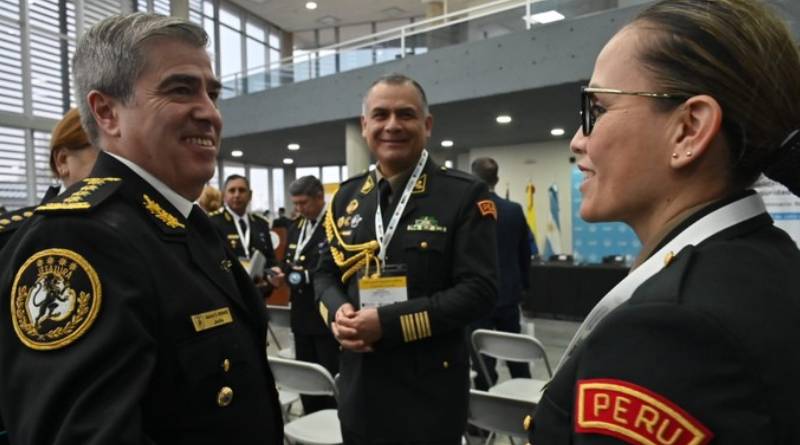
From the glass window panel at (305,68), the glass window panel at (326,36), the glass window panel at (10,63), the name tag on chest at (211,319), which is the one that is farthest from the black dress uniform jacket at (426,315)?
the glass window panel at (326,36)

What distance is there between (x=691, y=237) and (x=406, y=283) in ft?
3.61

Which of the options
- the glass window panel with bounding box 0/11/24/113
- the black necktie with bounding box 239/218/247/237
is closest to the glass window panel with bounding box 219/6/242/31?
the glass window panel with bounding box 0/11/24/113

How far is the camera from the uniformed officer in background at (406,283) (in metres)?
1.62

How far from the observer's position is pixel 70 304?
790mm

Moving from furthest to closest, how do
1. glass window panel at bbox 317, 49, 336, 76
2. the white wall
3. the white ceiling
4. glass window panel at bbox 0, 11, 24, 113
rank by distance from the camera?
the white ceiling
the white wall
glass window panel at bbox 317, 49, 336, 76
glass window panel at bbox 0, 11, 24, 113

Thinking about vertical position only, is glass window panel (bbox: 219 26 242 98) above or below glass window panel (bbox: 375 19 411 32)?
below

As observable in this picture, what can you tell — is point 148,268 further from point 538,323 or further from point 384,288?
point 538,323

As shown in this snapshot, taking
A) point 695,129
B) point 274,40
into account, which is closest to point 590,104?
point 695,129

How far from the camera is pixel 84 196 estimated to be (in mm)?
898

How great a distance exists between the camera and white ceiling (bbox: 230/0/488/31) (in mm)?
14578

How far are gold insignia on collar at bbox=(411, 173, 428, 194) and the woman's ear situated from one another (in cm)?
112

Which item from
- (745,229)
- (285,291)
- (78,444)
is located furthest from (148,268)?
(285,291)

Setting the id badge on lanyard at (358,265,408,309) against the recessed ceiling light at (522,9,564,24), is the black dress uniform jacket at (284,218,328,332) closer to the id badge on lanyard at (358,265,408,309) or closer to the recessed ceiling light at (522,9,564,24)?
the id badge on lanyard at (358,265,408,309)

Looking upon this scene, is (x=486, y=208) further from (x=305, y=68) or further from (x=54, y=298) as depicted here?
(x=305, y=68)
